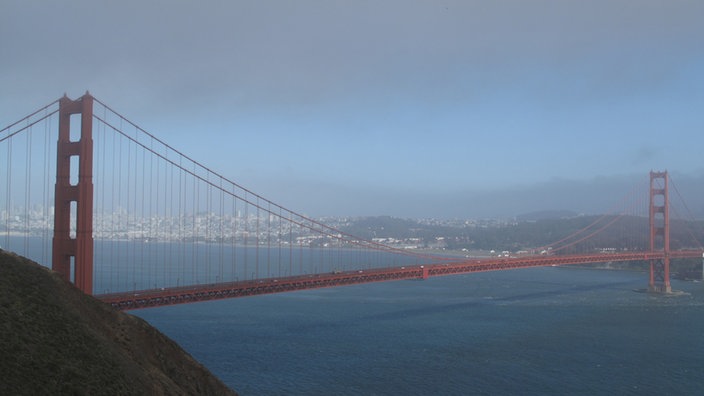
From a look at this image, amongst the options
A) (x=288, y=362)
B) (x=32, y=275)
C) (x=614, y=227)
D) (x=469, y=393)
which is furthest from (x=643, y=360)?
(x=614, y=227)

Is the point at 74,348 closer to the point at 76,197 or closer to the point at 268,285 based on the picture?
the point at 76,197

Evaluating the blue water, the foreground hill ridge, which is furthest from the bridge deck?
the foreground hill ridge

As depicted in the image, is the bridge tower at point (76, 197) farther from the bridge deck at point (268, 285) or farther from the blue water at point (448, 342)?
the blue water at point (448, 342)

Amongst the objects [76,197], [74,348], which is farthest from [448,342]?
[74,348]

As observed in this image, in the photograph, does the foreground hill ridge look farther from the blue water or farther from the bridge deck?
the blue water

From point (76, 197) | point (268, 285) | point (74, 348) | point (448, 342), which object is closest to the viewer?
point (74, 348)

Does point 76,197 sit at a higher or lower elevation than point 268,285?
higher
